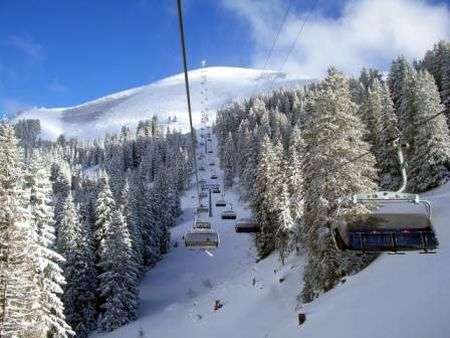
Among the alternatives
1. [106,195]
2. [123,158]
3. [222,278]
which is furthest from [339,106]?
[123,158]

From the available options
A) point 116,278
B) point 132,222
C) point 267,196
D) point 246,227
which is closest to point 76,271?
point 116,278

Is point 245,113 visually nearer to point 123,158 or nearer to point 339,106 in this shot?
point 123,158

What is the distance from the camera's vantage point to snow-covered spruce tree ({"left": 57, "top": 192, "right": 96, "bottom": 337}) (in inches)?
1956

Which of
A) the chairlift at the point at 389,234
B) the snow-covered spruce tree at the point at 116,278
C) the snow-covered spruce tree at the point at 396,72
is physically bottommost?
the snow-covered spruce tree at the point at 116,278

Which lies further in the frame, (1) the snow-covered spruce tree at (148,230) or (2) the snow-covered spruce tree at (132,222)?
(1) the snow-covered spruce tree at (148,230)

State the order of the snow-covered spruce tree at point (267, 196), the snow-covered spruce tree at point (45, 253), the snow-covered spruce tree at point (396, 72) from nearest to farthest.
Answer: the snow-covered spruce tree at point (45, 253), the snow-covered spruce tree at point (267, 196), the snow-covered spruce tree at point (396, 72)

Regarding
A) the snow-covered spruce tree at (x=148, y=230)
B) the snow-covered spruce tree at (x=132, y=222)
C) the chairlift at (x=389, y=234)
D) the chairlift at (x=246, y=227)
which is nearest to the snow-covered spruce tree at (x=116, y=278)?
the snow-covered spruce tree at (x=132, y=222)

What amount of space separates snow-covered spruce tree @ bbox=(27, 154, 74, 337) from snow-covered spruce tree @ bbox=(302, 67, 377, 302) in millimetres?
14970

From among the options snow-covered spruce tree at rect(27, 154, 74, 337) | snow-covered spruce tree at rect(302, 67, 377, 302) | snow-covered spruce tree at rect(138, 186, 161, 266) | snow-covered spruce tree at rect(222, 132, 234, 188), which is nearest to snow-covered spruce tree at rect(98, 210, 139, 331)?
snow-covered spruce tree at rect(138, 186, 161, 266)

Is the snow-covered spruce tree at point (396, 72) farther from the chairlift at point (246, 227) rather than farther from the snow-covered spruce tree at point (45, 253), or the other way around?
the snow-covered spruce tree at point (45, 253)

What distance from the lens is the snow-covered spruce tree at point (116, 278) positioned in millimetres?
51219

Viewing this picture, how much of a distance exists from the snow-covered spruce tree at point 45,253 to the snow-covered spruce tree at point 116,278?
2024 centimetres

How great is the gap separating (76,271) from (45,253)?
2211 cm

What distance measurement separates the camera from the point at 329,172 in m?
27.8
